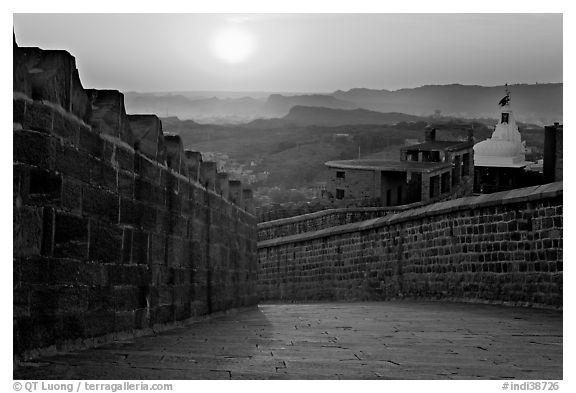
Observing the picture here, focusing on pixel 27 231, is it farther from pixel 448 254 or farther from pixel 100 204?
pixel 448 254

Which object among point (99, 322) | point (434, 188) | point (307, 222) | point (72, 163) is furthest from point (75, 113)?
point (434, 188)

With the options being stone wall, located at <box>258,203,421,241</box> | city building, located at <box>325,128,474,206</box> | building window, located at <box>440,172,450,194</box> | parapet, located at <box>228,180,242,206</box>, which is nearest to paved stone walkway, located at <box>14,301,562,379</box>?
parapet, located at <box>228,180,242,206</box>

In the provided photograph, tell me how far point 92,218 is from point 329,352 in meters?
2.14

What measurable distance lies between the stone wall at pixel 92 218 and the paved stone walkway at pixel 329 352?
0.96 ft

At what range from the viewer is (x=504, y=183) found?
60688 millimetres

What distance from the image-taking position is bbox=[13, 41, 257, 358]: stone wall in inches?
255

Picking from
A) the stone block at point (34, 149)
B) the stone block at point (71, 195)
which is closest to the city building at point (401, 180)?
the stone block at point (71, 195)

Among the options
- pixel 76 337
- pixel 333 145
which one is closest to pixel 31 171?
pixel 76 337

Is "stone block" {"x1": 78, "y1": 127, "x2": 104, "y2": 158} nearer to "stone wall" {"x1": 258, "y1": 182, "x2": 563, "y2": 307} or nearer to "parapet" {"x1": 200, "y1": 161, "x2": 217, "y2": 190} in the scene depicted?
"parapet" {"x1": 200, "y1": 161, "x2": 217, "y2": 190}

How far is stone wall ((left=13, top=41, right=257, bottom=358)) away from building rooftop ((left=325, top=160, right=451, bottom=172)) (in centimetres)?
5510

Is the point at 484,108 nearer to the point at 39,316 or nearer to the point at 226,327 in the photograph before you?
the point at 226,327

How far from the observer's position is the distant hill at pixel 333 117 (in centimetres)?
8419

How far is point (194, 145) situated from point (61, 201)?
6712cm
